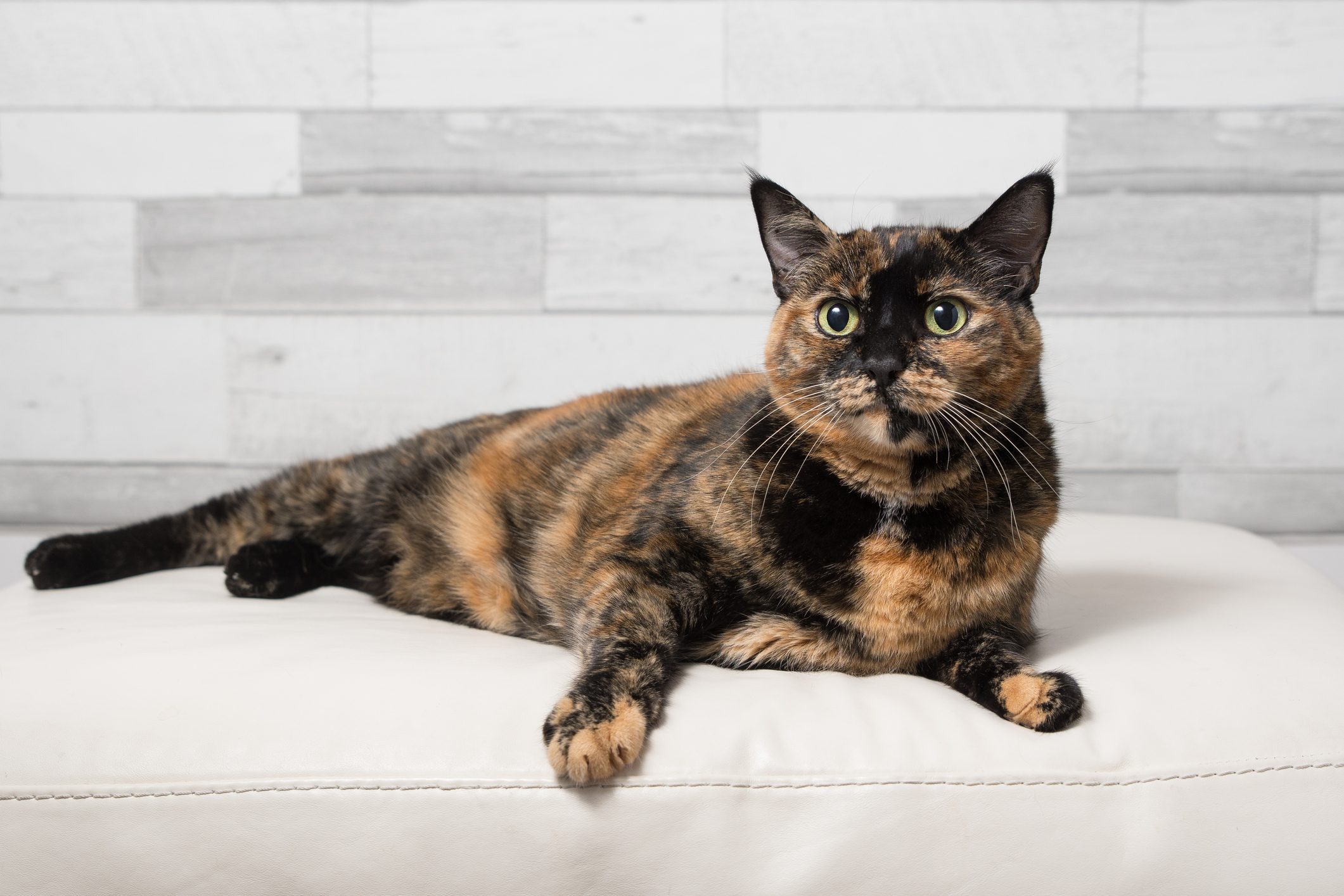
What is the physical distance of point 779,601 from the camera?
4.28 feet

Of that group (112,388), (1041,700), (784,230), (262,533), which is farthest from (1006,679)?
(112,388)

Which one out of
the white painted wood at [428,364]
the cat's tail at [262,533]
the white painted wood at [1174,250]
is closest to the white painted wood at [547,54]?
the white painted wood at [428,364]

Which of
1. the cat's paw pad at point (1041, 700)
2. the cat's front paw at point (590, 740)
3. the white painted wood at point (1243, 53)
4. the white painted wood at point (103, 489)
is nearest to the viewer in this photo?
the cat's front paw at point (590, 740)

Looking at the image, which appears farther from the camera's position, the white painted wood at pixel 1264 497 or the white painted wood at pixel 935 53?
the white painted wood at pixel 1264 497

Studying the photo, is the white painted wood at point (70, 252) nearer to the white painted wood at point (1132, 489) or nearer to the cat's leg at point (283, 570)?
the cat's leg at point (283, 570)

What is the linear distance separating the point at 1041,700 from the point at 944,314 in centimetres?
46

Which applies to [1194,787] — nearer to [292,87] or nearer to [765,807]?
[765,807]

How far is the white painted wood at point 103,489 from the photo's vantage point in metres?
2.64

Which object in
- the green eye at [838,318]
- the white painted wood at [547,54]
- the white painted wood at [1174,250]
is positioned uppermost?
the white painted wood at [547,54]

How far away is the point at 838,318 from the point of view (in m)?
1.29

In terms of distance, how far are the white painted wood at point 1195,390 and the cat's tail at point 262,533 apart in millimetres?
1624

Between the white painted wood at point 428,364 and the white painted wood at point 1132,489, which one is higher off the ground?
the white painted wood at point 428,364

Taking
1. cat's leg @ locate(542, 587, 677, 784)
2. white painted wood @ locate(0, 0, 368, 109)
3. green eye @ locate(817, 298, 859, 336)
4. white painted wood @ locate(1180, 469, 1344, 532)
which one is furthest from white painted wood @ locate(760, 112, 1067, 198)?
cat's leg @ locate(542, 587, 677, 784)

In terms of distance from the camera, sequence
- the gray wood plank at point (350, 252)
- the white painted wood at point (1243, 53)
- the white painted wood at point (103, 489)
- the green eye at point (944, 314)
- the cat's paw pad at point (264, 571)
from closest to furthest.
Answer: the green eye at point (944, 314) < the cat's paw pad at point (264, 571) < the white painted wood at point (1243, 53) < the gray wood plank at point (350, 252) < the white painted wood at point (103, 489)
